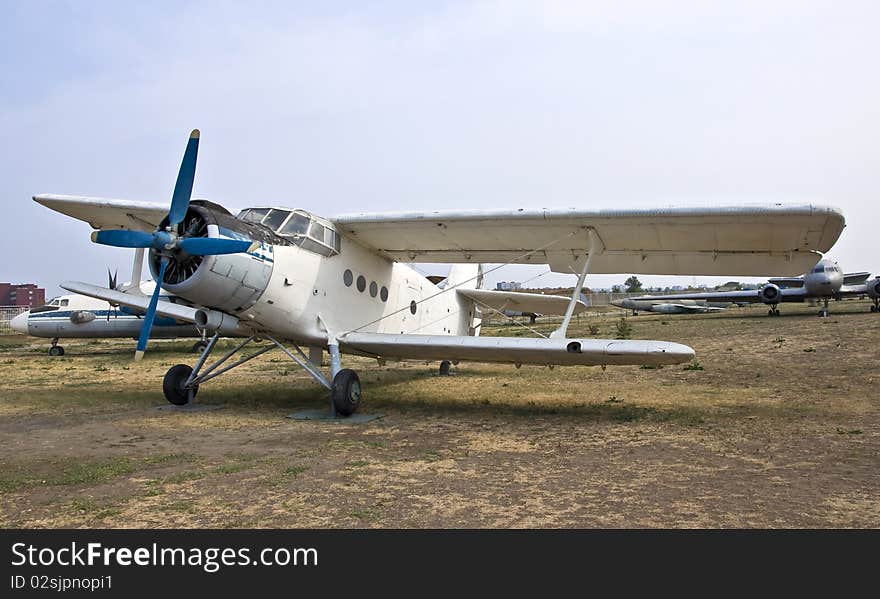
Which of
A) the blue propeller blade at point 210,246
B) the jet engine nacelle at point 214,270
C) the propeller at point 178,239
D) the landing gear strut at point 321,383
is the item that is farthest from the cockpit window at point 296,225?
the landing gear strut at point 321,383

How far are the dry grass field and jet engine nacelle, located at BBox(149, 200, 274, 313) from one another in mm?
1840

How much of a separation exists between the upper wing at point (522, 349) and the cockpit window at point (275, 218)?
2.11 metres

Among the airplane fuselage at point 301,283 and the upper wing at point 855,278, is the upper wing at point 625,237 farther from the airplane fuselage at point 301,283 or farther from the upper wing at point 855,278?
the upper wing at point 855,278

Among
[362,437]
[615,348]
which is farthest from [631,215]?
[362,437]

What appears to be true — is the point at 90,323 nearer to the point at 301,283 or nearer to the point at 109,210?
the point at 109,210

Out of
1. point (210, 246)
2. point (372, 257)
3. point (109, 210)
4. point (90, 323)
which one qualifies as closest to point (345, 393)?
point (210, 246)

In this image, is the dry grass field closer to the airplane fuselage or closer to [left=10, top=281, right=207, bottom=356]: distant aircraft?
the airplane fuselage

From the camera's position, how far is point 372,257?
11.4 m

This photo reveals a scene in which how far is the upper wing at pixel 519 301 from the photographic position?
1320 centimetres

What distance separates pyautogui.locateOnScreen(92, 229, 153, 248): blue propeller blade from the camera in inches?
307

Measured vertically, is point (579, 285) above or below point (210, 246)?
below

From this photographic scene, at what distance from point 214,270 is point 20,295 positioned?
116424mm

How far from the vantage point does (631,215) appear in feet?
28.9

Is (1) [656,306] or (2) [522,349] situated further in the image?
(1) [656,306]
